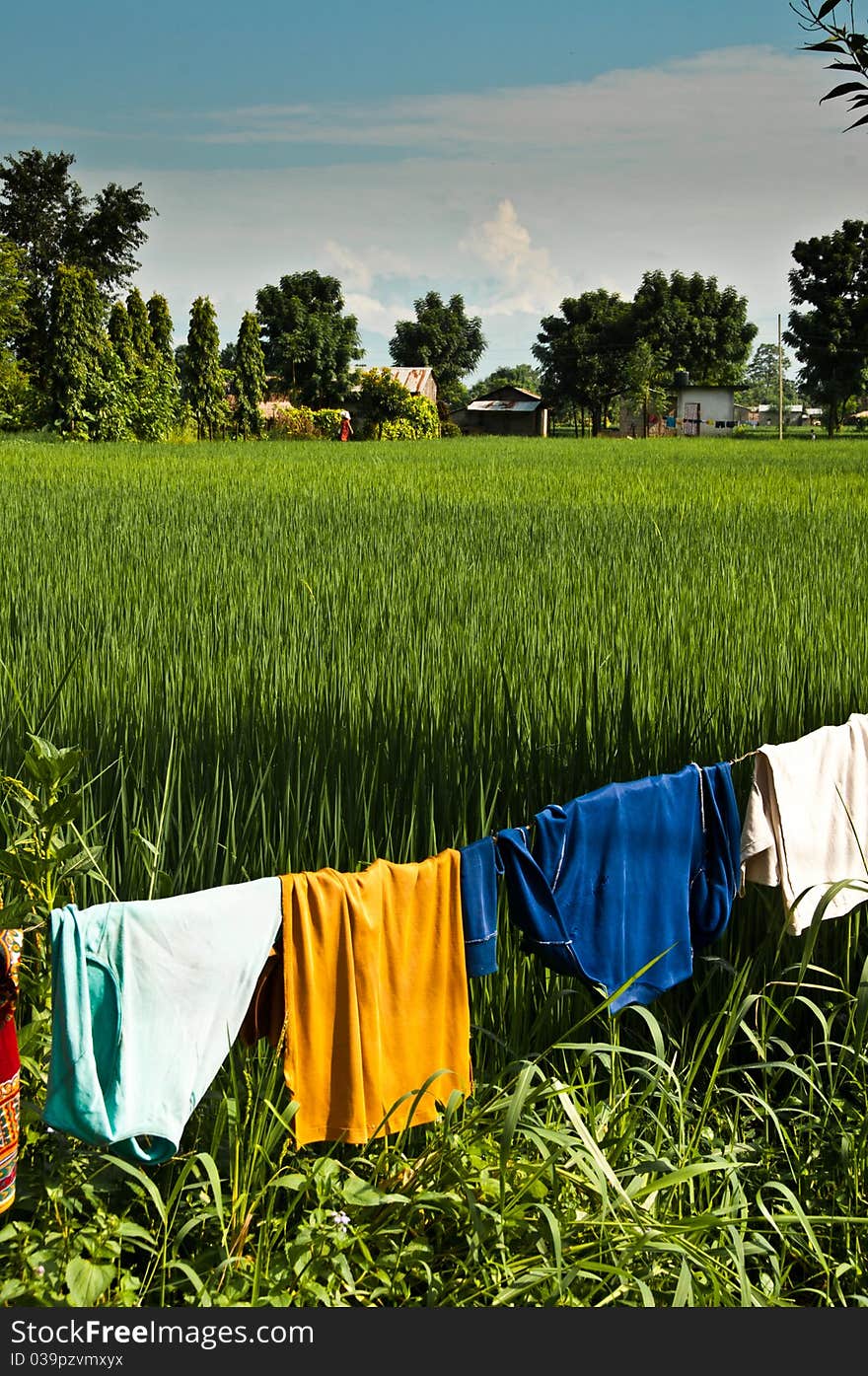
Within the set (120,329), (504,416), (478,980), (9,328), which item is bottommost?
(478,980)

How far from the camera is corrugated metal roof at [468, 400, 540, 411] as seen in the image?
222ft

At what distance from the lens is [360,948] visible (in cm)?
194

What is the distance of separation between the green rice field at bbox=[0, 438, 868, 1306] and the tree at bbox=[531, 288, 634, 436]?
5664cm

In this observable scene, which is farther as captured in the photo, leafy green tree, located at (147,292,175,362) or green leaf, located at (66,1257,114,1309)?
leafy green tree, located at (147,292,175,362)

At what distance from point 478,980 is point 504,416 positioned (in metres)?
67.2

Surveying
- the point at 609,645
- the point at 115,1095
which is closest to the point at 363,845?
the point at 115,1095

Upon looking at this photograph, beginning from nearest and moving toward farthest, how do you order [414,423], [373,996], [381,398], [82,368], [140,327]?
1. [373,996]
2. [82,368]
3. [140,327]
4. [381,398]
5. [414,423]

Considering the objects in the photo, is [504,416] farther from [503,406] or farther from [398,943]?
[398,943]

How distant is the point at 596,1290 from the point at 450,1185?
0.97ft

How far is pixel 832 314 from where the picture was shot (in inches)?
1911

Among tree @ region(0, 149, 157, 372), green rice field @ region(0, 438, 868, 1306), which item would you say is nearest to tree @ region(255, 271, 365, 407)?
tree @ region(0, 149, 157, 372)

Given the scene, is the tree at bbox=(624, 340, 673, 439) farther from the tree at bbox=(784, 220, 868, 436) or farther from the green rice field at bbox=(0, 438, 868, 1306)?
the green rice field at bbox=(0, 438, 868, 1306)

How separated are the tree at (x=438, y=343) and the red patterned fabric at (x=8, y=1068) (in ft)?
245

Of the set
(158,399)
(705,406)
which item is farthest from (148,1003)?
(705,406)
